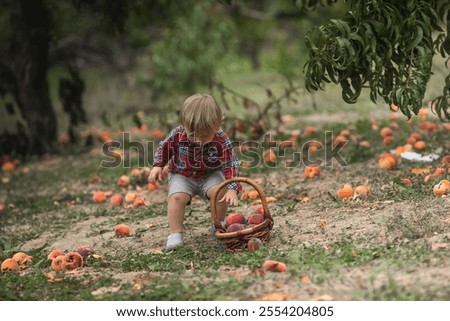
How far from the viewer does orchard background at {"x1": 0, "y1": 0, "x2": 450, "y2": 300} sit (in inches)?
157

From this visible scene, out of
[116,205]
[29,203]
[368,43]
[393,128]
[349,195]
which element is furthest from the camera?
[393,128]

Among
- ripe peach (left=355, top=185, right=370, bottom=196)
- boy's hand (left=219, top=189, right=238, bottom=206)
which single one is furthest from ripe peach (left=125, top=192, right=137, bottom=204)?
ripe peach (left=355, top=185, right=370, bottom=196)

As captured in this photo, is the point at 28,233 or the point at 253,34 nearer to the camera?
the point at 28,233

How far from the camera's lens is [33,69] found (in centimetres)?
936

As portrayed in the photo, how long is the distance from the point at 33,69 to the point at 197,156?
4971 mm

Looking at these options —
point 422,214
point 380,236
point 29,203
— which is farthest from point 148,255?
point 29,203

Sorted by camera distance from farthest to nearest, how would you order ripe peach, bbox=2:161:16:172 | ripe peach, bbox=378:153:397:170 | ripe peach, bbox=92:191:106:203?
ripe peach, bbox=2:161:16:172
ripe peach, bbox=92:191:106:203
ripe peach, bbox=378:153:397:170

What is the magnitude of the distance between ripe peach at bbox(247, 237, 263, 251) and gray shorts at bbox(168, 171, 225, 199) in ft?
2.03

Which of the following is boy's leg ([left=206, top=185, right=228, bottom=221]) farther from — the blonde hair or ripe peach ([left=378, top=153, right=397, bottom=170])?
ripe peach ([left=378, top=153, right=397, bottom=170])

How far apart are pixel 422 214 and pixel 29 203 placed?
4.07m

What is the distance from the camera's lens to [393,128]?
27.6 ft

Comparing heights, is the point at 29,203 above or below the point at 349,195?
below
